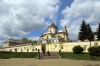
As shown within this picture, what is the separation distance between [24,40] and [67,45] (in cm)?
7308

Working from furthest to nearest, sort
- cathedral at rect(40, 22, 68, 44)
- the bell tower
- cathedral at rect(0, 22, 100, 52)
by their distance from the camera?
the bell tower
cathedral at rect(40, 22, 68, 44)
cathedral at rect(0, 22, 100, 52)

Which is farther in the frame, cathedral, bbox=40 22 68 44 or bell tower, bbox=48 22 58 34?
bell tower, bbox=48 22 58 34

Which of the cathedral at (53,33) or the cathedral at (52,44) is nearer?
the cathedral at (52,44)

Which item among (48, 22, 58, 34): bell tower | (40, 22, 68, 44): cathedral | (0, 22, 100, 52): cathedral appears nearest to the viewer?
(0, 22, 100, 52): cathedral

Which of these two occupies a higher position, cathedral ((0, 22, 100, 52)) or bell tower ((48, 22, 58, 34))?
bell tower ((48, 22, 58, 34))

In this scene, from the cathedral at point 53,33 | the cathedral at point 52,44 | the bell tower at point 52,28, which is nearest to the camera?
the cathedral at point 52,44

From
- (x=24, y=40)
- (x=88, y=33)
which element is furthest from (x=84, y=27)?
(x=24, y=40)

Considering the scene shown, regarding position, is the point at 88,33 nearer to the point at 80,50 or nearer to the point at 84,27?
the point at 84,27

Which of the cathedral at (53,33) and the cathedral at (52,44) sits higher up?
the cathedral at (53,33)

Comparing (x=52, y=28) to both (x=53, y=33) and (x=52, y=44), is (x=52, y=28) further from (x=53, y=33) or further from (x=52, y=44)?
(x=52, y=44)

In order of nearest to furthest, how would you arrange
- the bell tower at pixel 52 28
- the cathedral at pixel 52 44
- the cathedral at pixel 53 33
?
1. the cathedral at pixel 52 44
2. the cathedral at pixel 53 33
3. the bell tower at pixel 52 28

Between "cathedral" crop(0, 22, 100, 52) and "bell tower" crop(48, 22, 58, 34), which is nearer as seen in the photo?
"cathedral" crop(0, 22, 100, 52)

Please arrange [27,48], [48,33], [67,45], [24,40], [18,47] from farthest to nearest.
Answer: [24,40] < [48,33] < [18,47] < [27,48] < [67,45]

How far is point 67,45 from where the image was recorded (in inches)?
2323
